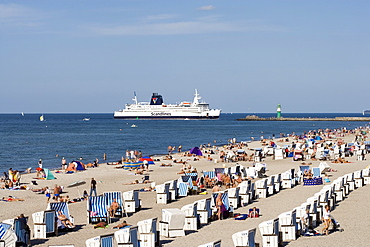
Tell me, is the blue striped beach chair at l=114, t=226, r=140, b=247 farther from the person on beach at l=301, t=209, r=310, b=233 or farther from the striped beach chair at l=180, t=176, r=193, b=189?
the striped beach chair at l=180, t=176, r=193, b=189

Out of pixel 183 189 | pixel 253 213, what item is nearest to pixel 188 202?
pixel 183 189

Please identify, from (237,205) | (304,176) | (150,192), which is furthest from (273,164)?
(237,205)

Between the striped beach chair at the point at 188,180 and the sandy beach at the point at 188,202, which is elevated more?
the striped beach chair at the point at 188,180

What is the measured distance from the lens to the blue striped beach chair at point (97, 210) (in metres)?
15.7

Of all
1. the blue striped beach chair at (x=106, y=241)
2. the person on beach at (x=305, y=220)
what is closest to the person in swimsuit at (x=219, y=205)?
the person on beach at (x=305, y=220)

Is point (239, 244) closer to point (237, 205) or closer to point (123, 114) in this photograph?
point (237, 205)

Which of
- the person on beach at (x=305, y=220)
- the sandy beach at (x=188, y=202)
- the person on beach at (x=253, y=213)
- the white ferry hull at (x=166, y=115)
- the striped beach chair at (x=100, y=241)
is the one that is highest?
the white ferry hull at (x=166, y=115)

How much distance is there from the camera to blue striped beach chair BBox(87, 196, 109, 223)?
1574cm

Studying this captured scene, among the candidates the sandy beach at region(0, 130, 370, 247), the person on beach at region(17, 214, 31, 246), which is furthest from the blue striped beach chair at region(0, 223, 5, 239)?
the sandy beach at region(0, 130, 370, 247)

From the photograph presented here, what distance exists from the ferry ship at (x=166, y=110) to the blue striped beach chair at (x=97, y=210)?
140162mm

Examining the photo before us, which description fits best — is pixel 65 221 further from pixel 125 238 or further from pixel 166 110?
pixel 166 110

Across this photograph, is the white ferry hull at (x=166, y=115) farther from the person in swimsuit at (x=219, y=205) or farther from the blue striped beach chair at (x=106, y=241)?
the blue striped beach chair at (x=106, y=241)

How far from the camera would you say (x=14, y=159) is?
4328 cm

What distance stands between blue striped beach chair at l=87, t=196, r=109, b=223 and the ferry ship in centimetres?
14016
